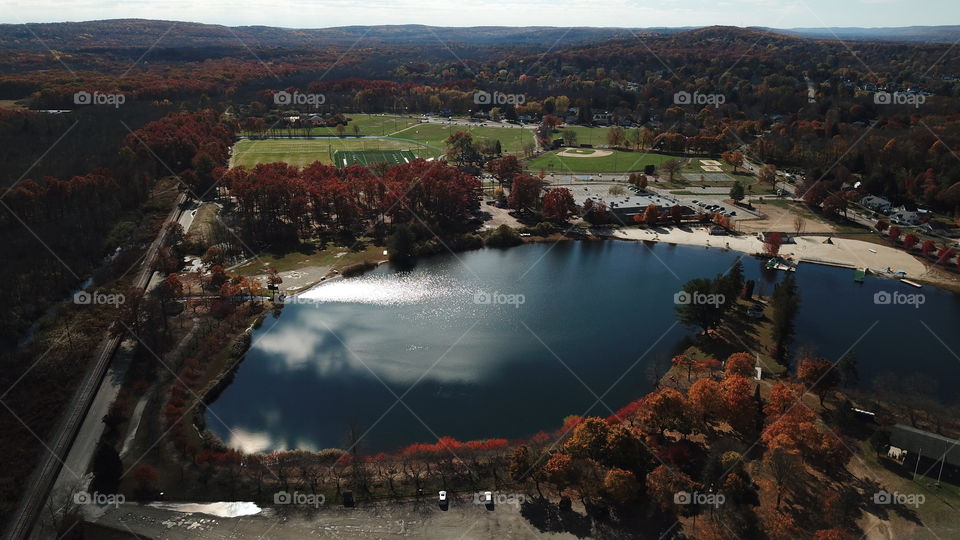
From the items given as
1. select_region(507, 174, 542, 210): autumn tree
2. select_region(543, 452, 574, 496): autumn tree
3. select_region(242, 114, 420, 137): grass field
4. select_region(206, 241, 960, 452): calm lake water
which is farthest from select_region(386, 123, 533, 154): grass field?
select_region(543, 452, 574, 496): autumn tree

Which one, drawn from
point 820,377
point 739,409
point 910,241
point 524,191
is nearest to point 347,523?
point 739,409

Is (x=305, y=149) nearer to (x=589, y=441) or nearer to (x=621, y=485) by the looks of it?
(x=589, y=441)

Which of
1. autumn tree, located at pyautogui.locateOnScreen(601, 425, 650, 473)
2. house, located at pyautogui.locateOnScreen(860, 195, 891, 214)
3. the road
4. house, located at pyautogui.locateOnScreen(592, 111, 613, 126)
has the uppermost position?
house, located at pyautogui.locateOnScreen(592, 111, 613, 126)

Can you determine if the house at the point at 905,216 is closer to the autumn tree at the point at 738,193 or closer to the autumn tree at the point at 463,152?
the autumn tree at the point at 738,193

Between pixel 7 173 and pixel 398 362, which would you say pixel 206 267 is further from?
pixel 7 173

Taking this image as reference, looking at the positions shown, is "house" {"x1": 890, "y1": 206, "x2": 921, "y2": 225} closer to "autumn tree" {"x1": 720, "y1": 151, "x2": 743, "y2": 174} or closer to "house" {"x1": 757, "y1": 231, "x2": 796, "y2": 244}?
"house" {"x1": 757, "y1": 231, "x2": 796, "y2": 244}

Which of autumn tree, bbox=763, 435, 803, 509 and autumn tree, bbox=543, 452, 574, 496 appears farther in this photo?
autumn tree, bbox=763, 435, 803, 509

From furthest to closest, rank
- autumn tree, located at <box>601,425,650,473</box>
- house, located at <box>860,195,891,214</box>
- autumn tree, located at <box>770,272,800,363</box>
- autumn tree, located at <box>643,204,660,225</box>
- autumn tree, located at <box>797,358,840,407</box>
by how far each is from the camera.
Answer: house, located at <box>860,195,891,214</box> < autumn tree, located at <box>643,204,660,225</box> < autumn tree, located at <box>770,272,800,363</box> < autumn tree, located at <box>797,358,840,407</box> < autumn tree, located at <box>601,425,650,473</box>

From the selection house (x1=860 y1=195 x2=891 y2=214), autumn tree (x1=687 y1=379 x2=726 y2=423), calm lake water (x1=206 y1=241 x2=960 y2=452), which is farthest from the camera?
house (x1=860 y1=195 x2=891 y2=214)
